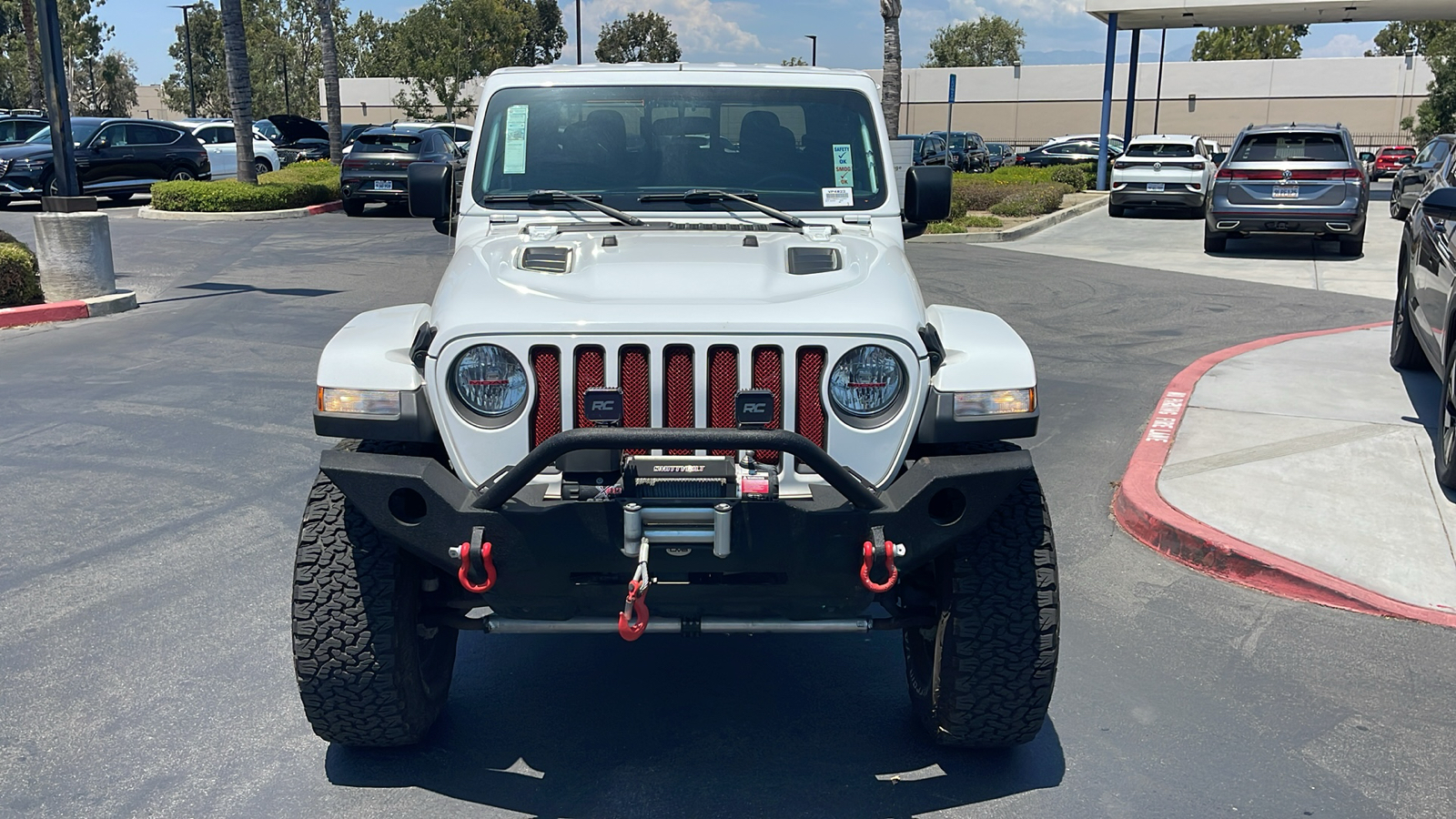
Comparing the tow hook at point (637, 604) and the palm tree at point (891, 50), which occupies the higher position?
the palm tree at point (891, 50)

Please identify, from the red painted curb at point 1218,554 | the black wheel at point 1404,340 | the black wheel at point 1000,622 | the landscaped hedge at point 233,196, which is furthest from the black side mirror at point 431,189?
the landscaped hedge at point 233,196

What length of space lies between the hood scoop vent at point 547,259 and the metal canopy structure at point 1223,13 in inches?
1046

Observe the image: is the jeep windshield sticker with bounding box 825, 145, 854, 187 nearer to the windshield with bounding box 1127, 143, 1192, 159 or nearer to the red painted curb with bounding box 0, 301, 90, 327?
the red painted curb with bounding box 0, 301, 90, 327

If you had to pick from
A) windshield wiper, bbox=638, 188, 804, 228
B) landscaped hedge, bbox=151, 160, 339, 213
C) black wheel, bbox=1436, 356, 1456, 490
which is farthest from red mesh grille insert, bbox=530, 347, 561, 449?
landscaped hedge, bbox=151, 160, 339, 213

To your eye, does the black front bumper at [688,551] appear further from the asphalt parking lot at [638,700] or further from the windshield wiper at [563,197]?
the windshield wiper at [563,197]

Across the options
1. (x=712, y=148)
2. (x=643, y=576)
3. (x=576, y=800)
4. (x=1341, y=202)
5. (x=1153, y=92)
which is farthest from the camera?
(x=1153, y=92)

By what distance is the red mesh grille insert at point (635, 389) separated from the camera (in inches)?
133

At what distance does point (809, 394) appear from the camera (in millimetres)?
3402

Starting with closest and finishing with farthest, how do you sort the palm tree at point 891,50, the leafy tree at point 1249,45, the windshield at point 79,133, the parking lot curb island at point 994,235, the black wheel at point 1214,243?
1. the black wheel at point 1214,243
2. the parking lot curb island at point 994,235
3. the windshield at point 79,133
4. the palm tree at point 891,50
5. the leafy tree at point 1249,45

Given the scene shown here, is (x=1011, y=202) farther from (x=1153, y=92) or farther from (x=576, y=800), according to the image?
(x=1153, y=92)

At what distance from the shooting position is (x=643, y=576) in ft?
10.5

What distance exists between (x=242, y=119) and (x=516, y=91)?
66.2 ft

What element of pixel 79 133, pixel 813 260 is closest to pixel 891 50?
pixel 79 133

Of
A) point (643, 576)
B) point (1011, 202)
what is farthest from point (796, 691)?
point (1011, 202)
